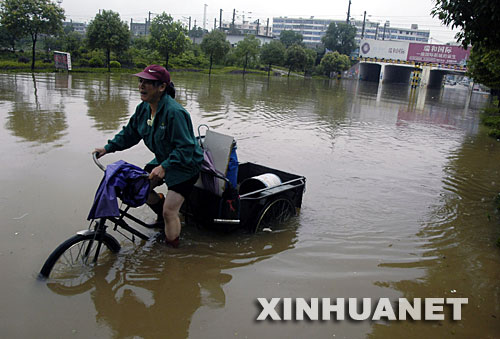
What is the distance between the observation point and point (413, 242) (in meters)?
4.98

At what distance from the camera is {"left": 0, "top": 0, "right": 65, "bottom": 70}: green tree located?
84.5 ft

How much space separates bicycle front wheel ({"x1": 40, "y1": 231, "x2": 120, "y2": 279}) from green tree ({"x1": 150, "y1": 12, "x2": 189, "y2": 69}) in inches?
1469

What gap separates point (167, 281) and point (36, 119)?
29.2 ft

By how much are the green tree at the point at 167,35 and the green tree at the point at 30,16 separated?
39.2 feet

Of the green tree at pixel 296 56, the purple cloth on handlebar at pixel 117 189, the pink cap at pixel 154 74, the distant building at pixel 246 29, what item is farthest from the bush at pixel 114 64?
the distant building at pixel 246 29

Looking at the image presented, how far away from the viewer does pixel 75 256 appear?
3.64 m

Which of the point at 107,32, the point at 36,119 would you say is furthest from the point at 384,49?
the point at 36,119

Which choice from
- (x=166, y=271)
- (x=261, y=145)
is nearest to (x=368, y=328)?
(x=166, y=271)

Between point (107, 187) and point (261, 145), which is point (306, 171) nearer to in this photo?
point (261, 145)

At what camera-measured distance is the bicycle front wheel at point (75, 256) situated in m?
3.46

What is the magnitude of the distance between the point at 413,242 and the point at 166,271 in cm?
303

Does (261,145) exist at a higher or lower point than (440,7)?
lower

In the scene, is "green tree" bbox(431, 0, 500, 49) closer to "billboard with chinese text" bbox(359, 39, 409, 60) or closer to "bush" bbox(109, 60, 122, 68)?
"bush" bbox(109, 60, 122, 68)

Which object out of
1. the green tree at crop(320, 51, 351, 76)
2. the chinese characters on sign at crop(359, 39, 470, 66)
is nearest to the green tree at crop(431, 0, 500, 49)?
the chinese characters on sign at crop(359, 39, 470, 66)
